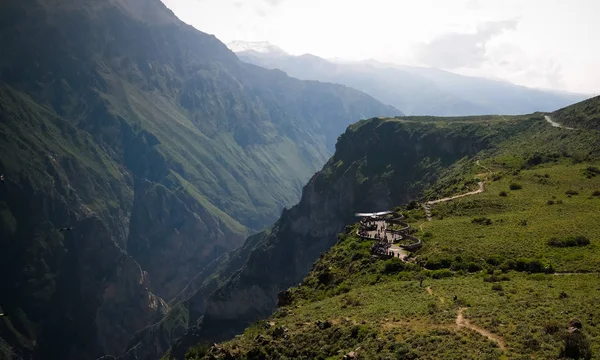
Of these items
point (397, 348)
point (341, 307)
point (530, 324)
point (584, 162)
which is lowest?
point (341, 307)

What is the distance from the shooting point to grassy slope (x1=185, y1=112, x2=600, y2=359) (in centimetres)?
3722

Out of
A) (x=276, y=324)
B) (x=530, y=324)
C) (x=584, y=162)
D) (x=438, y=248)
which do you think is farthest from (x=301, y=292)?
(x=584, y=162)

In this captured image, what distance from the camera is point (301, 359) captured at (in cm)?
4300

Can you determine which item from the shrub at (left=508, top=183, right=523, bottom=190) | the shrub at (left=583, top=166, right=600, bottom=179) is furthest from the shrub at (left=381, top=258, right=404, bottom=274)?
the shrub at (left=583, top=166, right=600, bottom=179)

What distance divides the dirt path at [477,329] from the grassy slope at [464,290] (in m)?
0.37

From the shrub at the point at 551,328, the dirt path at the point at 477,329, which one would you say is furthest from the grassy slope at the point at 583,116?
the shrub at the point at 551,328

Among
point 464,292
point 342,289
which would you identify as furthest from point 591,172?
point 342,289

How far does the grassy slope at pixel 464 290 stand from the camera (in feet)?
122

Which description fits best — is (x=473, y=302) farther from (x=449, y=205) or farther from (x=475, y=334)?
(x=449, y=205)

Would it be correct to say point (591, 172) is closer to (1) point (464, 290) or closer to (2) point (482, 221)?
(2) point (482, 221)

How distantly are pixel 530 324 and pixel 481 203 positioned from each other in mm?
48796

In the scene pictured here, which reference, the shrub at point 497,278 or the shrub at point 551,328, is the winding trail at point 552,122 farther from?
the shrub at point 551,328

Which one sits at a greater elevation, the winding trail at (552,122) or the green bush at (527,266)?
the winding trail at (552,122)

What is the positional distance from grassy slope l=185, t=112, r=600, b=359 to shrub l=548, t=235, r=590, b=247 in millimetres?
1211
